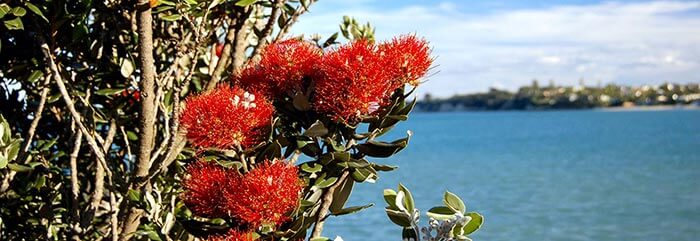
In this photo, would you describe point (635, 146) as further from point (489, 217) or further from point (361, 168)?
point (361, 168)

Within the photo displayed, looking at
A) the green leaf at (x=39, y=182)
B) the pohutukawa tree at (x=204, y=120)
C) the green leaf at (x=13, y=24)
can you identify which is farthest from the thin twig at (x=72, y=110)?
the green leaf at (x=39, y=182)

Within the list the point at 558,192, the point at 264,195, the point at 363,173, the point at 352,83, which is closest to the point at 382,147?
the point at 363,173

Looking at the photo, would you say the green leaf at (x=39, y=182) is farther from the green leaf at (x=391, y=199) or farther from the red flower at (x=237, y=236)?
the green leaf at (x=391, y=199)

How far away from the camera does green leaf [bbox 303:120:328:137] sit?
1.74 meters

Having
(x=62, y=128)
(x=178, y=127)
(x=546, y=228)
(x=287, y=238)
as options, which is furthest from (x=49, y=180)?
(x=546, y=228)

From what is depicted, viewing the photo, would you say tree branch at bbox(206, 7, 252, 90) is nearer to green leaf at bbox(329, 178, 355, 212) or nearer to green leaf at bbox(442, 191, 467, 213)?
green leaf at bbox(329, 178, 355, 212)

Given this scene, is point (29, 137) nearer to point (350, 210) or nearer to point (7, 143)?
point (7, 143)

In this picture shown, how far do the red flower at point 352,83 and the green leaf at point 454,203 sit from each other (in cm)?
23

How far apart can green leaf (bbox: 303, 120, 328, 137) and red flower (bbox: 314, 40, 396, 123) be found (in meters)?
0.03

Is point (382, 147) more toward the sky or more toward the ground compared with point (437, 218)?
more toward the sky

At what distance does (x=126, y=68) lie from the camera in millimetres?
2494

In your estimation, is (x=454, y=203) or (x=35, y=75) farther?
(x=35, y=75)

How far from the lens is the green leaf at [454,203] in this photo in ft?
5.60

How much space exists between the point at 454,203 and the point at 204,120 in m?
0.50
